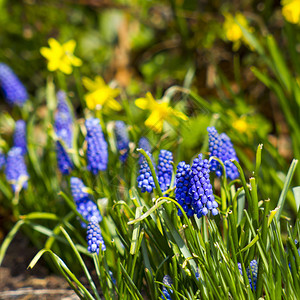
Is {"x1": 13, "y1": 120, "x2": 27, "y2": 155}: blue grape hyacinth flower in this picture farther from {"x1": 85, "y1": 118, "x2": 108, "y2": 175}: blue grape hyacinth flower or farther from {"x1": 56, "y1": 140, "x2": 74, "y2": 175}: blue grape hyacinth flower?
{"x1": 85, "y1": 118, "x2": 108, "y2": 175}: blue grape hyacinth flower

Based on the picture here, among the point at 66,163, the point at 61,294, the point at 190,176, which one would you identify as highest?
the point at 66,163

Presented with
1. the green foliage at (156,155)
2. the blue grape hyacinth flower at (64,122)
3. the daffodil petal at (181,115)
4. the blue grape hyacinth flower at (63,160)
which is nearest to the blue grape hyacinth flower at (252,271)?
the green foliage at (156,155)

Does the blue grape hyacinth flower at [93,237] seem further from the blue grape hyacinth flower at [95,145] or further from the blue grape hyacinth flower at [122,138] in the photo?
the blue grape hyacinth flower at [122,138]

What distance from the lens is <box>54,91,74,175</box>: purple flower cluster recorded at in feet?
8.39

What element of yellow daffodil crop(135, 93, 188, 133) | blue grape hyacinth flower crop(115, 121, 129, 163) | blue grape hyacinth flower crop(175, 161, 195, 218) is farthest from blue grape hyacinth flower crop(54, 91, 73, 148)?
blue grape hyacinth flower crop(175, 161, 195, 218)

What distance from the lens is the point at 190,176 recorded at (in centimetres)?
155

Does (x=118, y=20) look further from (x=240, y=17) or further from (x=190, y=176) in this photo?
(x=190, y=176)

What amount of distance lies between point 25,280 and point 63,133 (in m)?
0.93

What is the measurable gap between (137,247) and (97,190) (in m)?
0.58

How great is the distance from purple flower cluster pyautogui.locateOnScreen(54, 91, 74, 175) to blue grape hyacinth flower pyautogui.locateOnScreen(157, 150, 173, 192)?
2.85ft

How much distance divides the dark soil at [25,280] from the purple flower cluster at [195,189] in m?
1.02

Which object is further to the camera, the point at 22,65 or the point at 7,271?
the point at 22,65

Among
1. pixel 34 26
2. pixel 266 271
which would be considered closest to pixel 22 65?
pixel 34 26

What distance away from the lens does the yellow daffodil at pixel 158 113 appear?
8.19 feet
